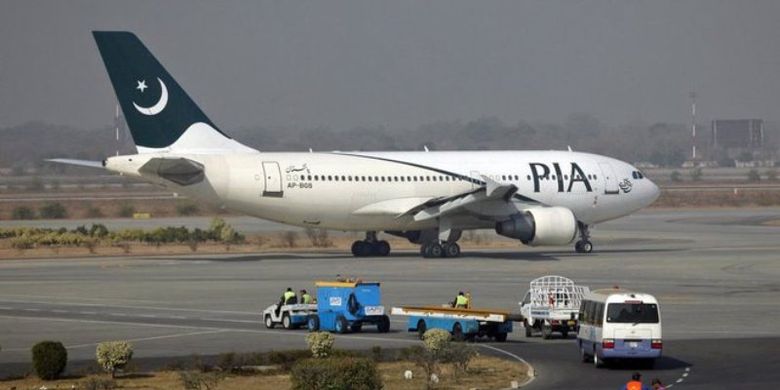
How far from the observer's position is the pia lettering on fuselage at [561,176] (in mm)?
68625

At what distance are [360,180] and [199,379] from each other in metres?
37.7

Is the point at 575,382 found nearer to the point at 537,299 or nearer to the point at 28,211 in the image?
the point at 537,299

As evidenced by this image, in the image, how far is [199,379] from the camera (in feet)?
91.6

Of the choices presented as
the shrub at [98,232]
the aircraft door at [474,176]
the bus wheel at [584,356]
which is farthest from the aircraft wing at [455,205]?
the bus wheel at [584,356]

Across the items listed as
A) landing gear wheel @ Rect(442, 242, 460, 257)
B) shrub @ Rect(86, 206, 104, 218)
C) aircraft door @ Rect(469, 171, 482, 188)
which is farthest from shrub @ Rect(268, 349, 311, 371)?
shrub @ Rect(86, 206, 104, 218)

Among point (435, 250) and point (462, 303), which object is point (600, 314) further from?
point (435, 250)

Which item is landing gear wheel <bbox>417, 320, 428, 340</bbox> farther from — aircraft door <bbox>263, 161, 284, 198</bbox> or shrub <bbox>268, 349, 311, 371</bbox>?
aircraft door <bbox>263, 161, 284, 198</bbox>

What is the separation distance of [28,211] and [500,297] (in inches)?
2570

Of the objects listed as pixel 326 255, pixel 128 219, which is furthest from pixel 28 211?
pixel 326 255

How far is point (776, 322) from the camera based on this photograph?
40.5 m

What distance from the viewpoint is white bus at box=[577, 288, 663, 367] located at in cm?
3091

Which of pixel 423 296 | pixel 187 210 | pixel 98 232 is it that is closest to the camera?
pixel 423 296

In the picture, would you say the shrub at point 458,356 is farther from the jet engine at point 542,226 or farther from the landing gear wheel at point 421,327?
the jet engine at point 542,226

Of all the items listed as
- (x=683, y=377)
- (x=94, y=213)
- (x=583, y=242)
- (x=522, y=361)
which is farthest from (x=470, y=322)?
(x=94, y=213)
